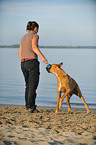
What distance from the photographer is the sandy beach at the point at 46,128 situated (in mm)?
4895

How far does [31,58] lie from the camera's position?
22.7ft

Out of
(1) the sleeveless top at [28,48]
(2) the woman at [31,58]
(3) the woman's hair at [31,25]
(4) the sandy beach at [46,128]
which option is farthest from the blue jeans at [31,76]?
(3) the woman's hair at [31,25]

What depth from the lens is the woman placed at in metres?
6.91

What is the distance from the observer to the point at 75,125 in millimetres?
5918

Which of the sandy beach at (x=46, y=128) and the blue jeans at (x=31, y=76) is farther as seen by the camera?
the blue jeans at (x=31, y=76)

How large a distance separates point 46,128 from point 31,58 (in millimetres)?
1824

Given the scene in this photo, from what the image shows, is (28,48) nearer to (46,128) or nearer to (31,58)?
(31,58)

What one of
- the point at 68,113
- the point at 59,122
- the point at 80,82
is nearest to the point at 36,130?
the point at 59,122

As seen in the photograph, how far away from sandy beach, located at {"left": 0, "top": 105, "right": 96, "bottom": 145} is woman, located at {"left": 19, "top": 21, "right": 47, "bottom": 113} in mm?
462

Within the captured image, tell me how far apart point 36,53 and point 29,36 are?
1.44ft

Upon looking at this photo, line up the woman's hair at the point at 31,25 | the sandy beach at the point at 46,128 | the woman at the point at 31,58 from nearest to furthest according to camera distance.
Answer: the sandy beach at the point at 46,128, the woman at the point at 31,58, the woman's hair at the point at 31,25

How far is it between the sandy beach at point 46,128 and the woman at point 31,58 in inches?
18.2

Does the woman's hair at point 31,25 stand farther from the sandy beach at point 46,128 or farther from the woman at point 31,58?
the sandy beach at point 46,128

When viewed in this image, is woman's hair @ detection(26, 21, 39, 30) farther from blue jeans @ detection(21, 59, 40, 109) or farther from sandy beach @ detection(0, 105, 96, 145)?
sandy beach @ detection(0, 105, 96, 145)
